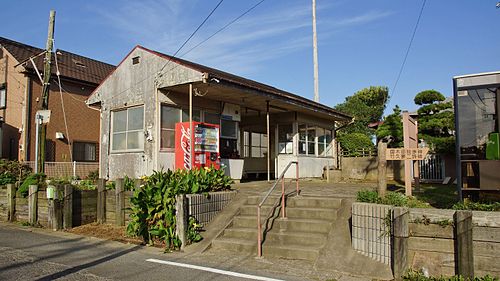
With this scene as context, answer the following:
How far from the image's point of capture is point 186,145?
1123 centimetres

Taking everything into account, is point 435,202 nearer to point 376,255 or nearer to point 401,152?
point 401,152

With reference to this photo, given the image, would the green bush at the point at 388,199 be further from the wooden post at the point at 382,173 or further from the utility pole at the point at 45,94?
the utility pole at the point at 45,94

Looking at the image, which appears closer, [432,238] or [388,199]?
[432,238]

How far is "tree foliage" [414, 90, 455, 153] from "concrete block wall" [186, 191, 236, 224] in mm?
12105

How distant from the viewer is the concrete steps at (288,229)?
254 inches

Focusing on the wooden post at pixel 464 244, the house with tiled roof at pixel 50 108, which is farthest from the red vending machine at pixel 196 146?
the house with tiled roof at pixel 50 108

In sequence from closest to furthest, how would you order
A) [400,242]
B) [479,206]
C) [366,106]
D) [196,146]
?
[400,242], [479,206], [196,146], [366,106]

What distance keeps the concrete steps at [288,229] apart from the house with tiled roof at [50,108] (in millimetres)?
14944

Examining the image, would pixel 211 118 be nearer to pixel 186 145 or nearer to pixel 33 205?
pixel 186 145

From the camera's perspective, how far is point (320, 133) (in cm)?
1845

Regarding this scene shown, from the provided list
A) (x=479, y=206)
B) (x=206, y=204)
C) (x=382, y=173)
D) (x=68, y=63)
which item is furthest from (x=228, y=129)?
(x=68, y=63)

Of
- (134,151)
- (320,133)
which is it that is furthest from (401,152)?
(320,133)

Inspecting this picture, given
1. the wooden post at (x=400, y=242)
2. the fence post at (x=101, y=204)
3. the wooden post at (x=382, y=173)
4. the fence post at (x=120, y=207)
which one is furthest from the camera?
the fence post at (x=101, y=204)

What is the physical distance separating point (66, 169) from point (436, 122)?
1743 cm
